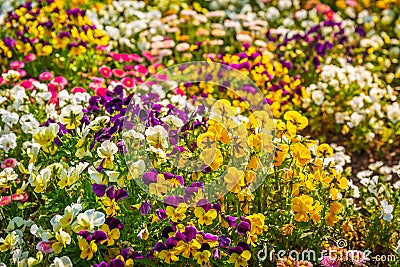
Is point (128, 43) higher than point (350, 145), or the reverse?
point (128, 43)

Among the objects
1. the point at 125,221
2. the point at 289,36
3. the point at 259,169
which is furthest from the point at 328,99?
the point at 125,221

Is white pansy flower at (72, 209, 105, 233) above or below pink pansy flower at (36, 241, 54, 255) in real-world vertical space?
above

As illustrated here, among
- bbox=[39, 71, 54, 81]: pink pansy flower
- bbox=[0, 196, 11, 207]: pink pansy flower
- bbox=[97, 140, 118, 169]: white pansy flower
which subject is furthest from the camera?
bbox=[39, 71, 54, 81]: pink pansy flower

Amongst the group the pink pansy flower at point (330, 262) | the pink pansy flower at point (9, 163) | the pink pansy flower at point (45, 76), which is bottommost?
the pink pansy flower at point (330, 262)

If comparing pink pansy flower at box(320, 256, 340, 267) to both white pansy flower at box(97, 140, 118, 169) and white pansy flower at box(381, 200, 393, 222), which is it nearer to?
white pansy flower at box(381, 200, 393, 222)

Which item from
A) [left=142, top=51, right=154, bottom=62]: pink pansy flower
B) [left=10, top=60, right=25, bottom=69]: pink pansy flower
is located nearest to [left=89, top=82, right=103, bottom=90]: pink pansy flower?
[left=10, top=60, right=25, bottom=69]: pink pansy flower

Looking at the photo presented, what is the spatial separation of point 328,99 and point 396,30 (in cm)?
150

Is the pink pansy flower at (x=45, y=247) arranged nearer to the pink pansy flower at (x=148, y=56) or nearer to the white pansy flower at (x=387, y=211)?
the white pansy flower at (x=387, y=211)

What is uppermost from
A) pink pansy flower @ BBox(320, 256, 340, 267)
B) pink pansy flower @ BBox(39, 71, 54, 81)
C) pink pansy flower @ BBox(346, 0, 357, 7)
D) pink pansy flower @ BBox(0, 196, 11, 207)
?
pink pansy flower @ BBox(0, 196, 11, 207)

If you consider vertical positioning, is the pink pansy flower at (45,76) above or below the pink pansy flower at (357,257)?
above

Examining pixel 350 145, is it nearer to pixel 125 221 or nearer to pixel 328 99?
pixel 328 99

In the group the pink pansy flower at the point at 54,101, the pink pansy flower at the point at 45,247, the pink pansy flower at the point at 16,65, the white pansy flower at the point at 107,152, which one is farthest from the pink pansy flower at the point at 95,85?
the pink pansy flower at the point at 45,247

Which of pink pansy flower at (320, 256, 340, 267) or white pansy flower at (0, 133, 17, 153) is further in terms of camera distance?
white pansy flower at (0, 133, 17, 153)

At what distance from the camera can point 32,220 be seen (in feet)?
10.4
